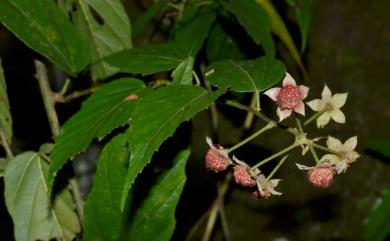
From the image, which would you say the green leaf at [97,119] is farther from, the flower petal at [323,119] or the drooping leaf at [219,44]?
the drooping leaf at [219,44]

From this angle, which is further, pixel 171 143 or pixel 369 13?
pixel 369 13

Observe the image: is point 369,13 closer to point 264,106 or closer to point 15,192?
point 264,106

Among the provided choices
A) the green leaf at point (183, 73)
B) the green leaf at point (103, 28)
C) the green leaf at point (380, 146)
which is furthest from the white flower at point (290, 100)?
the green leaf at point (380, 146)

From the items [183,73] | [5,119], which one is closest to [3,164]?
[5,119]

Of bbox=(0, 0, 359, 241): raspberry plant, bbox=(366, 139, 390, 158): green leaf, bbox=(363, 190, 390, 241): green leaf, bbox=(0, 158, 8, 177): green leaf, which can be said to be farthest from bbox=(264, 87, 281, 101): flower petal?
bbox=(366, 139, 390, 158): green leaf

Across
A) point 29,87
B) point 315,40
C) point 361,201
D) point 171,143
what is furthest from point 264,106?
point 171,143

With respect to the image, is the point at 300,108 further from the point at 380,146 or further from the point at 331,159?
the point at 380,146
